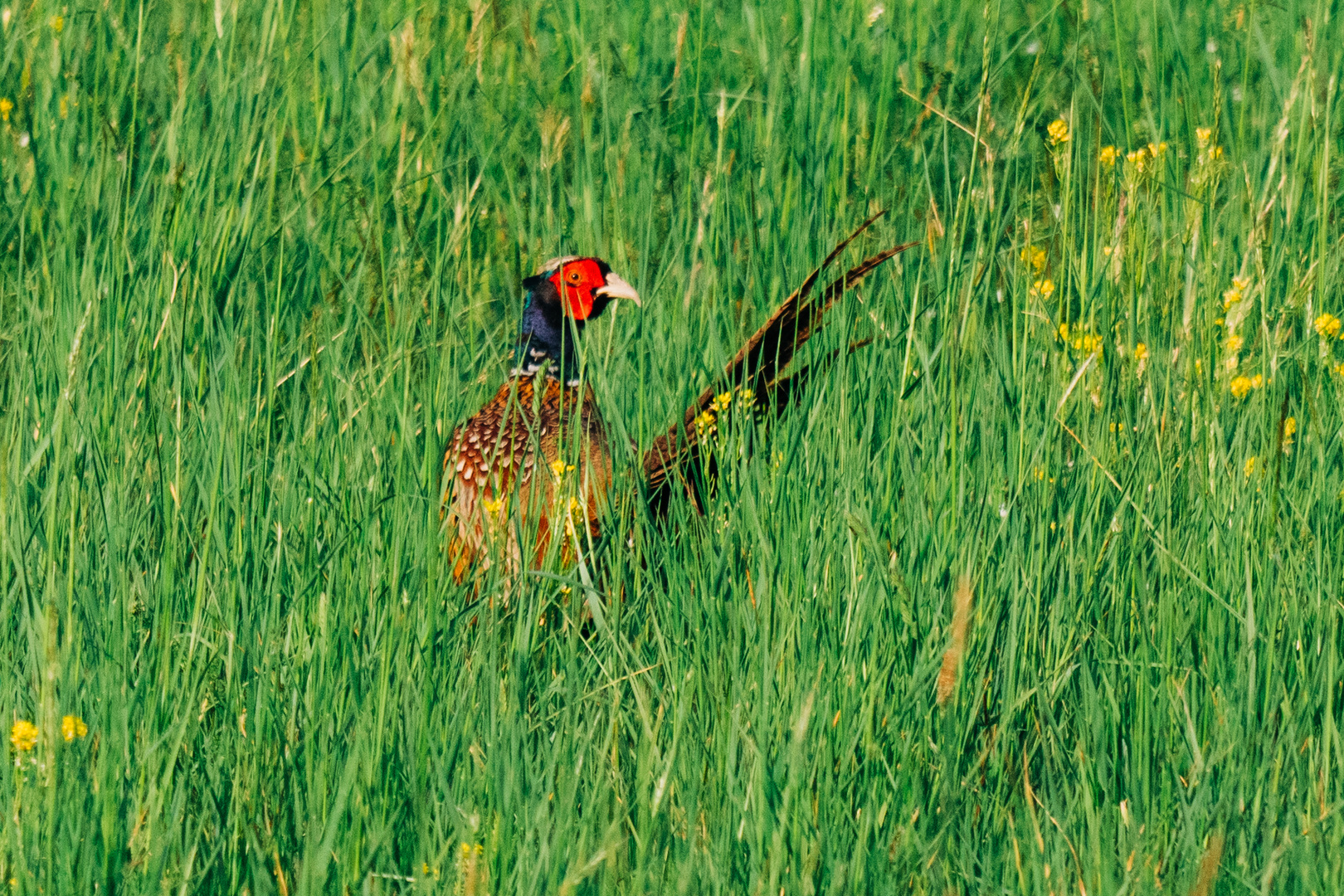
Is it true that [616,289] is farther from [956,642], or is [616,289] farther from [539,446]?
[956,642]

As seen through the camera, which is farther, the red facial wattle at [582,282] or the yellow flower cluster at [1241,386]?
the red facial wattle at [582,282]

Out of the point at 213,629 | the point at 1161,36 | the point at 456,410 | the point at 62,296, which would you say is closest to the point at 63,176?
the point at 62,296

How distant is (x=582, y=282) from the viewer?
131 inches

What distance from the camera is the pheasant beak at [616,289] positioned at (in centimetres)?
325

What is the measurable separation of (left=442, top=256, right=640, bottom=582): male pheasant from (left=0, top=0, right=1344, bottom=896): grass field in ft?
0.32

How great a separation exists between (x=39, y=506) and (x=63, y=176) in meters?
1.27

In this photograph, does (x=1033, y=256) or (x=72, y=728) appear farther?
(x=1033, y=256)

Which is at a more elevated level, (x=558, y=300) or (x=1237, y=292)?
(x=1237, y=292)

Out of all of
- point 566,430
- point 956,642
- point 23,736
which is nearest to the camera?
point 956,642

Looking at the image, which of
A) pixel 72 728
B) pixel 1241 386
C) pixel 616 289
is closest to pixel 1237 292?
pixel 1241 386

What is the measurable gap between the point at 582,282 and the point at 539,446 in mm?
1166

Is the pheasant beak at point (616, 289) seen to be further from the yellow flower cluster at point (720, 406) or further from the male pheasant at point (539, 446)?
the yellow flower cluster at point (720, 406)

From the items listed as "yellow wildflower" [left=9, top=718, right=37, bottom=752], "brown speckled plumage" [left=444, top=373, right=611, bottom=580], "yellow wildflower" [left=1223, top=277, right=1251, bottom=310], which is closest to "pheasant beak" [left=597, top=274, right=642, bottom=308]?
"brown speckled plumage" [left=444, top=373, right=611, bottom=580]

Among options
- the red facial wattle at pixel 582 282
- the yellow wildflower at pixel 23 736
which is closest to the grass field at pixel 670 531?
the yellow wildflower at pixel 23 736
